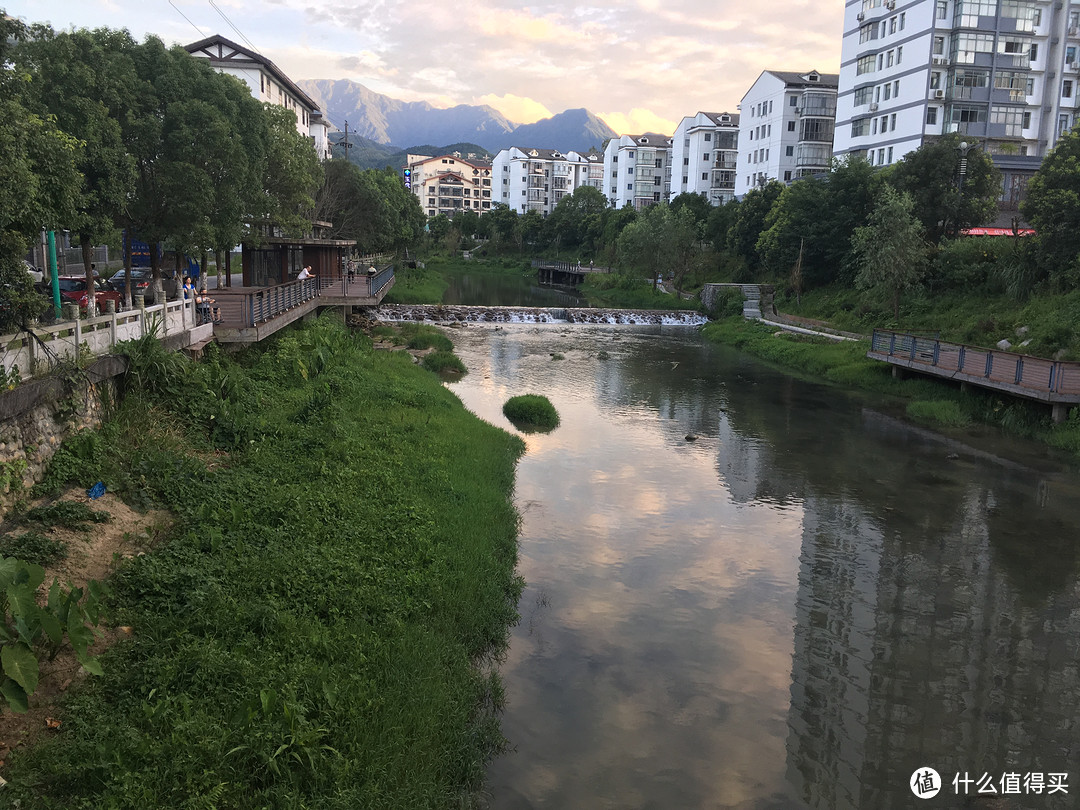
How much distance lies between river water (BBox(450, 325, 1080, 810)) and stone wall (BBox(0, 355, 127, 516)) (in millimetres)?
7446

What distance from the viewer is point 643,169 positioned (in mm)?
113438

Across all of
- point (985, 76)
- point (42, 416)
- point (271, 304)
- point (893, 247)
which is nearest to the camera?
point (42, 416)

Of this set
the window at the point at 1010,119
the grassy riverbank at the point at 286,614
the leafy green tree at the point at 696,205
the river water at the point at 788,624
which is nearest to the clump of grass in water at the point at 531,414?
the river water at the point at 788,624

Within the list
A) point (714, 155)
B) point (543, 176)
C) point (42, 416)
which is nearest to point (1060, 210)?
point (42, 416)

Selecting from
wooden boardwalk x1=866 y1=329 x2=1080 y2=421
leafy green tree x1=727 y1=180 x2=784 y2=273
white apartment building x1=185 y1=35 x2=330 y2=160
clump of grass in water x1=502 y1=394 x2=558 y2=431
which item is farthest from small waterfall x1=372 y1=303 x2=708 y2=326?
wooden boardwalk x1=866 y1=329 x2=1080 y2=421

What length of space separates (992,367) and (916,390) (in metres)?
4.77

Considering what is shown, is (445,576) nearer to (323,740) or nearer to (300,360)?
(323,740)

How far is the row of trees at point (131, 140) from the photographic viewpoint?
12.7 m

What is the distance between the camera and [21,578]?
9.09 metres

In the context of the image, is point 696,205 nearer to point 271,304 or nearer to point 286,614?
point 271,304

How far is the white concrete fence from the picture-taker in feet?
42.5

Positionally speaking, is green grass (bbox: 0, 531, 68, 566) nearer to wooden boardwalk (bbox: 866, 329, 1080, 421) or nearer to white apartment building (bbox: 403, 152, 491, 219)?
wooden boardwalk (bbox: 866, 329, 1080, 421)

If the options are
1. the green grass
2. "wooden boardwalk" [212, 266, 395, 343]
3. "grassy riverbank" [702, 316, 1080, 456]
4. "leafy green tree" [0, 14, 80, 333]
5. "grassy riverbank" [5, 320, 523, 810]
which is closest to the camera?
"grassy riverbank" [5, 320, 523, 810]

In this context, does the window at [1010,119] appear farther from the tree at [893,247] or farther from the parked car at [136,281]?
the parked car at [136,281]
